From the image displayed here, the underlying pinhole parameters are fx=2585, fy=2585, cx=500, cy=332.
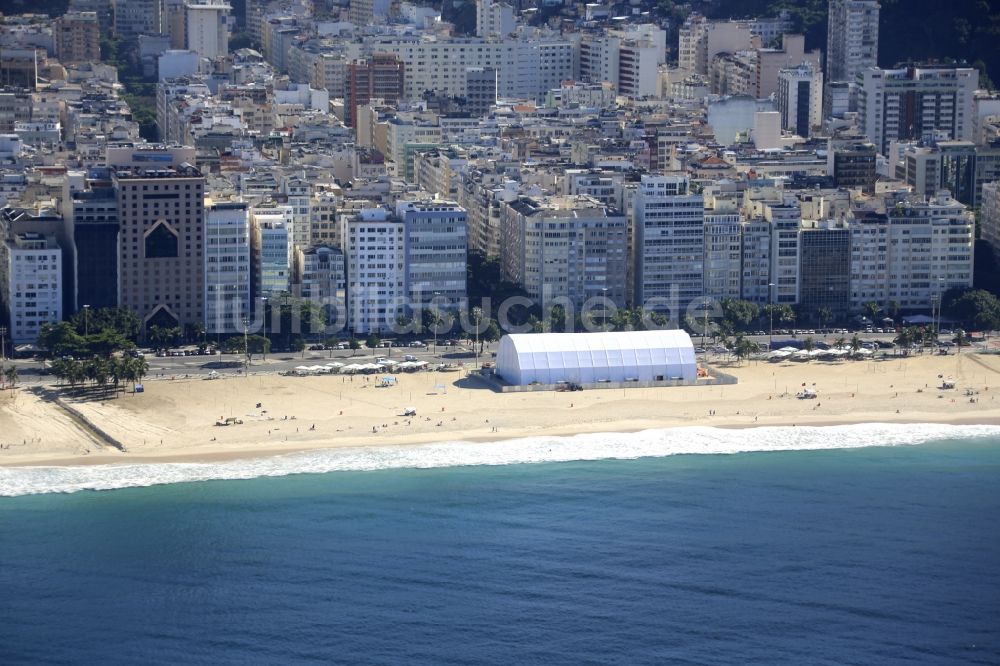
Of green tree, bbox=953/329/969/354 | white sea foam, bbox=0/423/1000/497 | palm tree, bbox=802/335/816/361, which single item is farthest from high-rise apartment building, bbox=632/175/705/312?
white sea foam, bbox=0/423/1000/497

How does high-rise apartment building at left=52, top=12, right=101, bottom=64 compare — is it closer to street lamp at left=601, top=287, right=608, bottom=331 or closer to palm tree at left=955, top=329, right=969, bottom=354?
street lamp at left=601, top=287, right=608, bottom=331

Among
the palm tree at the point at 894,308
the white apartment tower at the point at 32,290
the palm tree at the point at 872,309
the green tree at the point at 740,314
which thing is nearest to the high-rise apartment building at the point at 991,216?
the palm tree at the point at 894,308

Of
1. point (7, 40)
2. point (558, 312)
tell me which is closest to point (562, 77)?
point (7, 40)

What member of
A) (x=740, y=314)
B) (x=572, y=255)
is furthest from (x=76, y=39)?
(x=740, y=314)

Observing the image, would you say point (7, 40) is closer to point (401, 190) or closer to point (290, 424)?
point (401, 190)

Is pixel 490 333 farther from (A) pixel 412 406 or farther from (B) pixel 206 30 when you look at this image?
(B) pixel 206 30
